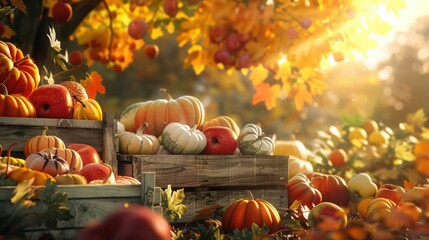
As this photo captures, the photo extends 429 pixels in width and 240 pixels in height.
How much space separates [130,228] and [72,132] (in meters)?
2.51

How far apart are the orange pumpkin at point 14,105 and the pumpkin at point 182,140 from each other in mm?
936

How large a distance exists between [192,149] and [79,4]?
280cm

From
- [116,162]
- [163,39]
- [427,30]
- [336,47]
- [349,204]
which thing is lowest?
[349,204]

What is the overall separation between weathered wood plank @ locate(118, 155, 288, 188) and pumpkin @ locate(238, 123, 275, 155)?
7 centimetres

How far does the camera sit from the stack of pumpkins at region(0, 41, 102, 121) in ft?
13.3

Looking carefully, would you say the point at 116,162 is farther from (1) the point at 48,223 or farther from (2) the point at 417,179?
(2) the point at 417,179

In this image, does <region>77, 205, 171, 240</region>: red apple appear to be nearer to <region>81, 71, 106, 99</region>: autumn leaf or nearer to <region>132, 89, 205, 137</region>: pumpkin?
<region>132, 89, 205, 137</region>: pumpkin

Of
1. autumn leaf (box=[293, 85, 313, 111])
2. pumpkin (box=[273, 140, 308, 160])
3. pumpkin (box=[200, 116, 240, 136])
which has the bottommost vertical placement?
pumpkin (box=[273, 140, 308, 160])

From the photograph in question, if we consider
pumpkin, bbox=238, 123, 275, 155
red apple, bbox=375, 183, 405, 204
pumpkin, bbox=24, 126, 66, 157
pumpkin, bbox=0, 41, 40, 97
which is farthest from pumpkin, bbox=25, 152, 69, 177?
red apple, bbox=375, 183, 405, 204

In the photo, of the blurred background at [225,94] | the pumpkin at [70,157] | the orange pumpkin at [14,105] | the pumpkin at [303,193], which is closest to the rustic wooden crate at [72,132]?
the orange pumpkin at [14,105]

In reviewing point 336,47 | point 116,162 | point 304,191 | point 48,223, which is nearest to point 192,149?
point 116,162

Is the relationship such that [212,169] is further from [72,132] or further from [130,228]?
[130,228]

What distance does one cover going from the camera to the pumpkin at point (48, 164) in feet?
10.6

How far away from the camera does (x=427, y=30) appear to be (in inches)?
1296
